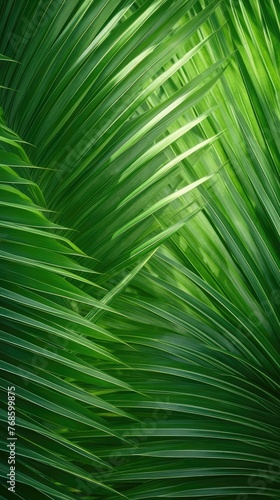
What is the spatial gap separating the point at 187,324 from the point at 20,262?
33 cm

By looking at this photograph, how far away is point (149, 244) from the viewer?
2.52 feet

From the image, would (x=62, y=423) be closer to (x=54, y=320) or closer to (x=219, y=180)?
(x=54, y=320)

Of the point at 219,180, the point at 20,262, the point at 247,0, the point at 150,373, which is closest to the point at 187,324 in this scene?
the point at 150,373

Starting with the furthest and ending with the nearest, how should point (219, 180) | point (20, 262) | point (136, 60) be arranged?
point (219, 180) < point (136, 60) < point (20, 262)

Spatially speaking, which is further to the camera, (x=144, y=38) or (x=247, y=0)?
(x=247, y=0)

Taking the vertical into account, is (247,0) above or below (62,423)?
above

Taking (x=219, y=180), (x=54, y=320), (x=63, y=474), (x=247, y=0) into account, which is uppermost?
(x=247, y=0)

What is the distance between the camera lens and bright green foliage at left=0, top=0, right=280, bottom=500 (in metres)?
0.72

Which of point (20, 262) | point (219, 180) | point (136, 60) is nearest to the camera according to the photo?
point (20, 262)

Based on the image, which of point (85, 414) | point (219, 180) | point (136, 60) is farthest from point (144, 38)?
point (85, 414)

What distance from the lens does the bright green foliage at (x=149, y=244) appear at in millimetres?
715

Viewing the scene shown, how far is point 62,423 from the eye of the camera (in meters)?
0.70

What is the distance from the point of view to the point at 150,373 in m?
0.85

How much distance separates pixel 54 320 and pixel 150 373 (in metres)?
0.21
